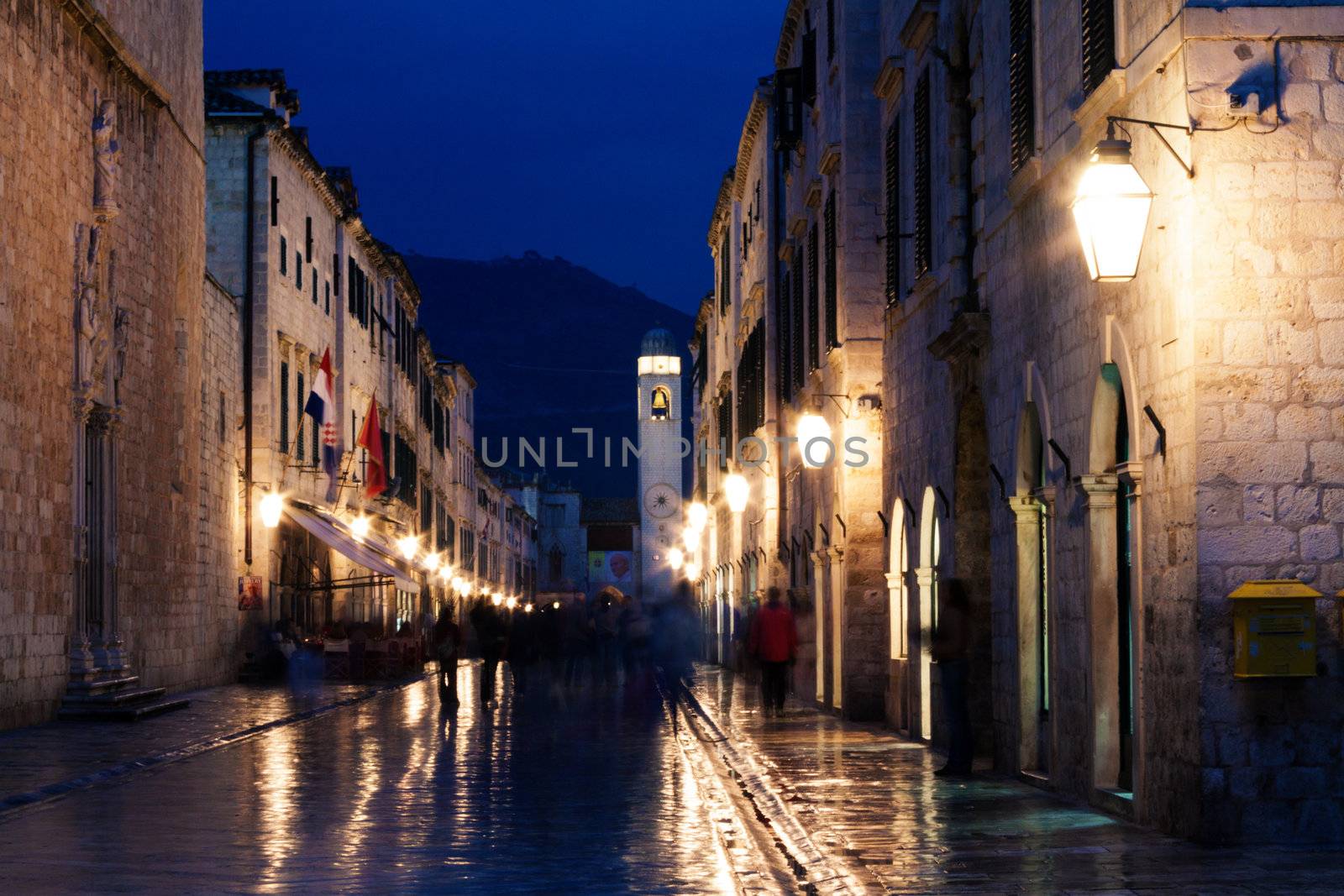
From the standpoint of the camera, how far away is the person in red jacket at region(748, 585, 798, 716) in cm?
2547

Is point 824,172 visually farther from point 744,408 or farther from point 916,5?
point 744,408

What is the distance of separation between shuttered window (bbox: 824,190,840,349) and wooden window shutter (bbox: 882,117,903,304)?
9.52 ft

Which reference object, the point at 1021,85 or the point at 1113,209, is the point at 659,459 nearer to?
the point at 1021,85

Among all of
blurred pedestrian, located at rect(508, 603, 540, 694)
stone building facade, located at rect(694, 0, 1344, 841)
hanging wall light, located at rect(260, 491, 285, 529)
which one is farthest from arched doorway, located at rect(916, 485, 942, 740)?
hanging wall light, located at rect(260, 491, 285, 529)

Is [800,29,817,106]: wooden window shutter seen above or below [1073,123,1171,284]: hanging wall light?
above

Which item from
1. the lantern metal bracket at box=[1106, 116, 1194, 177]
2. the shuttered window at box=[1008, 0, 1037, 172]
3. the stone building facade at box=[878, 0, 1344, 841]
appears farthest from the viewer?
the shuttered window at box=[1008, 0, 1037, 172]

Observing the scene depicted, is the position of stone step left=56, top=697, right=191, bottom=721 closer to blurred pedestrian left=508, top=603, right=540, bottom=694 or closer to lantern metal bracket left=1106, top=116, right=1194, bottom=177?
blurred pedestrian left=508, top=603, right=540, bottom=694

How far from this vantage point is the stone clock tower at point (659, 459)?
118000mm

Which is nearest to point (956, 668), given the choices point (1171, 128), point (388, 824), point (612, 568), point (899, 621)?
point (388, 824)

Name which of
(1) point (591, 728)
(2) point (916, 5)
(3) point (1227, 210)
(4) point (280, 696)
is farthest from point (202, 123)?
(3) point (1227, 210)

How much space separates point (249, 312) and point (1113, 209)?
3107 centimetres

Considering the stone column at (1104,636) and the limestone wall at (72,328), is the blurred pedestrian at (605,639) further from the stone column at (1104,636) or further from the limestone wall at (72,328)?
the stone column at (1104,636)

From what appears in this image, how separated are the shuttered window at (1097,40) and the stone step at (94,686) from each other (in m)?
15.8

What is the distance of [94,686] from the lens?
24266mm
